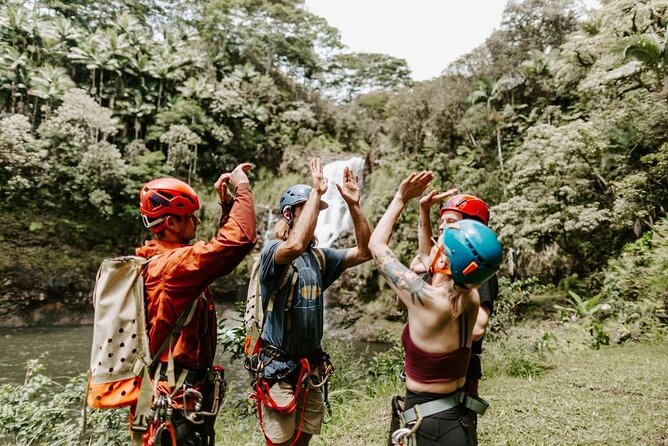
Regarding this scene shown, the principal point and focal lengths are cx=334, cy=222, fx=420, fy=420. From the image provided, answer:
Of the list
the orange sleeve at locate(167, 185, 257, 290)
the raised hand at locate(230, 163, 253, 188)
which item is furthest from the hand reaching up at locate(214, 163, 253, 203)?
the orange sleeve at locate(167, 185, 257, 290)

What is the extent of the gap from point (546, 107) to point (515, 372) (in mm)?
15730

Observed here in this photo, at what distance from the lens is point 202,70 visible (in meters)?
27.8

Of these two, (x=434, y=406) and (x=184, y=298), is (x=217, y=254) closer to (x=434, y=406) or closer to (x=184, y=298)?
(x=184, y=298)

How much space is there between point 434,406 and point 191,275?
4.45 feet

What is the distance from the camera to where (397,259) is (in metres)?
2.23

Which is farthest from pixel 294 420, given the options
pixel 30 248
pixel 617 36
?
pixel 30 248

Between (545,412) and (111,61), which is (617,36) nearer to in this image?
(545,412)

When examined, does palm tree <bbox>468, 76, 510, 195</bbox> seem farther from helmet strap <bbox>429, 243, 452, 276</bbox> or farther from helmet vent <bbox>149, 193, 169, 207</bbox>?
helmet vent <bbox>149, 193, 169, 207</bbox>

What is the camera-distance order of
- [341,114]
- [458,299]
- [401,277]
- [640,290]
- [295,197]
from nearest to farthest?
1. [458,299]
2. [401,277]
3. [295,197]
4. [640,290]
5. [341,114]

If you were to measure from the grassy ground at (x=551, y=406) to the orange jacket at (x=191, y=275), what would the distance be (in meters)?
2.57

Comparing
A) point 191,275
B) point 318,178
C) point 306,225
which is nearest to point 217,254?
point 191,275

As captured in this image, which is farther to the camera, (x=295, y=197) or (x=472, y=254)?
(x=295, y=197)

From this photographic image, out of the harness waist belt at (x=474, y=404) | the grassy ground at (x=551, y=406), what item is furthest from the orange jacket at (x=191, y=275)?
the grassy ground at (x=551, y=406)

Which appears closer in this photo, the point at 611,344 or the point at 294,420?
the point at 294,420
